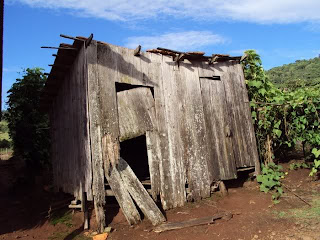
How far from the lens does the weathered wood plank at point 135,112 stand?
5.86 meters

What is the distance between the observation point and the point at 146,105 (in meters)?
6.24

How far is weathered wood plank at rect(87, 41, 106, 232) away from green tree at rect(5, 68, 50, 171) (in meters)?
8.23

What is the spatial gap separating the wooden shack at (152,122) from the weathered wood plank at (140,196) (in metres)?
0.02

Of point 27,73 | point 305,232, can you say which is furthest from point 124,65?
point 27,73

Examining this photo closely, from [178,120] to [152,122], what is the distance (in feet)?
2.45

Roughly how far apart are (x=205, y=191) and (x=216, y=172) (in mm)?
623

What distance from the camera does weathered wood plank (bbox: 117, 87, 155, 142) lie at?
5.86 metres

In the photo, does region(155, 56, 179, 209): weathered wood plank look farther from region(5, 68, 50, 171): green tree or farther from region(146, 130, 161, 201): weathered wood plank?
region(5, 68, 50, 171): green tree

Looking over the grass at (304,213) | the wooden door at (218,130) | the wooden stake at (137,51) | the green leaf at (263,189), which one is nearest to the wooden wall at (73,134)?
the wooden stake at (137,51)

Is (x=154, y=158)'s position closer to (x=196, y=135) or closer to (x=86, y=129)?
(x=196, y=135)

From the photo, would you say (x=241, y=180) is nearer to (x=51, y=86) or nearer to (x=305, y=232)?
(x=305, y=232)

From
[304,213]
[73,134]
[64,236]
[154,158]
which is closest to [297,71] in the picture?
[304,213]

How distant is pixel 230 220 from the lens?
5.25 meters

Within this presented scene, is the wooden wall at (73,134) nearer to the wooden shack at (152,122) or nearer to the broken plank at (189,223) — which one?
the wooden shack at (152,122)
